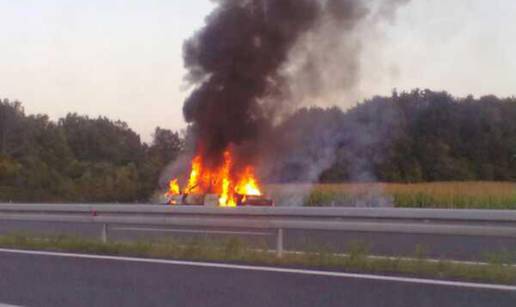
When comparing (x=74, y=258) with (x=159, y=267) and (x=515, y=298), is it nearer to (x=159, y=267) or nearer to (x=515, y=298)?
(x=159, y=267)

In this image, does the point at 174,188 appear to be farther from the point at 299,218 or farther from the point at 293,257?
the point at 293,257

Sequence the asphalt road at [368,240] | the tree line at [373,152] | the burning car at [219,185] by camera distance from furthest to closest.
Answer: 1. the tree line at [373,152]
2. the burning car at [219,185]
3. the asphalt road at [368,240]

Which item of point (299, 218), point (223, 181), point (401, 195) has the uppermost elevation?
point (223, 181)

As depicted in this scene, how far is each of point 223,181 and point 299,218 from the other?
506 inches

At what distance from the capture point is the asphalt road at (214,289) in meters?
7.75

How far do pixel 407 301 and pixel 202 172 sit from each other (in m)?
19.0

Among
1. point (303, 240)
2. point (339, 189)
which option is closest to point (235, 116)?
point (339, 189)

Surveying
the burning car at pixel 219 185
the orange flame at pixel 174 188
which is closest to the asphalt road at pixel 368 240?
the burning car at pixel 219 185

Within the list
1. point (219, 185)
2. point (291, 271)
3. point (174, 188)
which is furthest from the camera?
point (174, 188)

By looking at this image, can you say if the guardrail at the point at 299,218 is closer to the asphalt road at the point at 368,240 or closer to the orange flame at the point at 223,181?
the asphalt road at the point at 368,240

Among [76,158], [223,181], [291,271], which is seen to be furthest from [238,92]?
[76,158]

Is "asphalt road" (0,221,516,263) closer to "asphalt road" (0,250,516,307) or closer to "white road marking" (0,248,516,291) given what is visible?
"white road marking" (0,248,516,291)

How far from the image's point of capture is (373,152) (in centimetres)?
3894

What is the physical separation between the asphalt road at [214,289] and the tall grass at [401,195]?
1819cm
